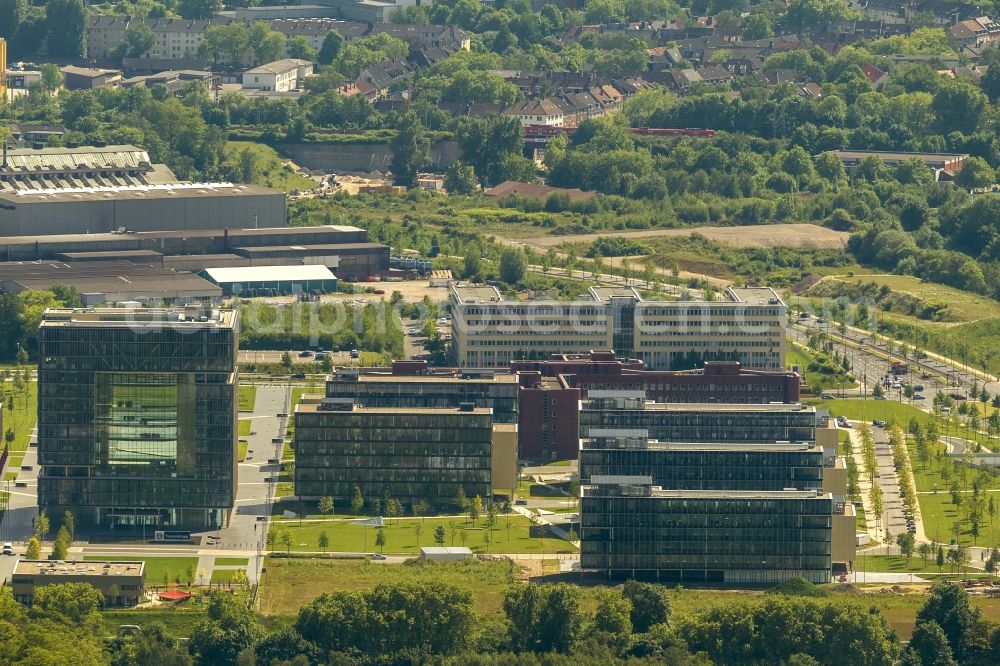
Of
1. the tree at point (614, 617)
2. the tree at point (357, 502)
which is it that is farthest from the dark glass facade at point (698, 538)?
the tree at point (357, 502)

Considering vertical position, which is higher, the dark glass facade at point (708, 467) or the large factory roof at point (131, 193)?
the large factory roof at point (131, 193)

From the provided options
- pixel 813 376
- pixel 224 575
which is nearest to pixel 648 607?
pixel 224 575

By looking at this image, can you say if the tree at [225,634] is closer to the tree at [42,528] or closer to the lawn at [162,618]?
the lawn at [162,618]

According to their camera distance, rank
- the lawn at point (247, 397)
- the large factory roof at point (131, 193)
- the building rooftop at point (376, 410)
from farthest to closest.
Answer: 1. the large factory roof at point (131, 193)
2. the lawn at point (247, 397)
3. the building rooftop at point (376, 410)

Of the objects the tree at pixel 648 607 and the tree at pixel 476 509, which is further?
the tree at pixel 476 509

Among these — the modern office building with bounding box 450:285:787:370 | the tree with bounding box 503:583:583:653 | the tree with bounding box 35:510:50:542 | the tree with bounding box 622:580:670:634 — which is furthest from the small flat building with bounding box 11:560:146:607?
A: the modern office building with bounding box 450:285:787:370

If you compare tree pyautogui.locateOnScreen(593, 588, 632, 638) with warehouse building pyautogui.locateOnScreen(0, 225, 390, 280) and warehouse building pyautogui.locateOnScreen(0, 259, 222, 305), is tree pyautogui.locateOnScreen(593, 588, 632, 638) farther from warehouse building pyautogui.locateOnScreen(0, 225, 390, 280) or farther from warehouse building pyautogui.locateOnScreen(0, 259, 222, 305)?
warehouse building pyautogui.locateOnScreen(0, 225, 390, 280)
